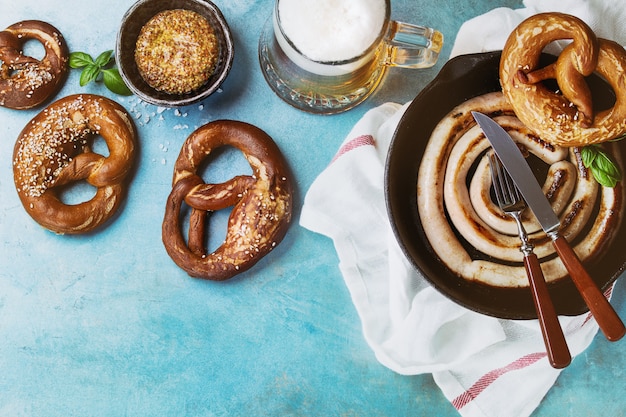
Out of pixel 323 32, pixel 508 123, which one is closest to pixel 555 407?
pixel 508 123

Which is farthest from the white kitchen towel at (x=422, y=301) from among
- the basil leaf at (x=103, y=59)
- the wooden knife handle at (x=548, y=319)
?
the basil leaf at (x=103, y=59)

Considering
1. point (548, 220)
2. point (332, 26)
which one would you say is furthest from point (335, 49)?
point (548, 220)

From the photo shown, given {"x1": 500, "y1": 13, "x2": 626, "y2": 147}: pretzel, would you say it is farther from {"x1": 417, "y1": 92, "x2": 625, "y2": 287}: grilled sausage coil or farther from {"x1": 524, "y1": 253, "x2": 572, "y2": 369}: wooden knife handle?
{"x1": 524, "y1": 253, "x2": 572, "y2": 369}: wooden knife handle

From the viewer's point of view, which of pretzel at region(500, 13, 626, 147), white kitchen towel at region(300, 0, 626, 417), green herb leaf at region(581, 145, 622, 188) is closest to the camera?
pretzel at region(500, 13, 626, 147)

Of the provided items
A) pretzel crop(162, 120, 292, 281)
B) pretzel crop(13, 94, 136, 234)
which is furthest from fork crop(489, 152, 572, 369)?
pretzel crop(13, 94, 136, 234)

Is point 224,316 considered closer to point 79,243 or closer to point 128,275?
point 128,275
